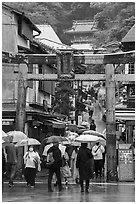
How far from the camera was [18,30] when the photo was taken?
26125mm

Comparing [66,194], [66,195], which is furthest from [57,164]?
[66,195]

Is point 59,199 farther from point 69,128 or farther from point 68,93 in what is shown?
point 68,93

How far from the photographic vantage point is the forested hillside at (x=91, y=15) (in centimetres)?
4150

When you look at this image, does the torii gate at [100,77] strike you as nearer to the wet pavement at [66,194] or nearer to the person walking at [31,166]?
the wet pavement at [66,194]

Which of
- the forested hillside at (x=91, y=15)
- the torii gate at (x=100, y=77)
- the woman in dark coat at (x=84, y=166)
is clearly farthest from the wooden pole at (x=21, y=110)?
the forested hillside at (x=91, y=15)

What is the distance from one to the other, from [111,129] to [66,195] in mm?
6472

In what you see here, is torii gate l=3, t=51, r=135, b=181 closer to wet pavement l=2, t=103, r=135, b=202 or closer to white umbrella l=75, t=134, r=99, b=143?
white umbrella l=75, t=134, r=99, b=143

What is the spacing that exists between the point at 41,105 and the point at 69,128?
7.89 ft

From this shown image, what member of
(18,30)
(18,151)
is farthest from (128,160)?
(18,30)

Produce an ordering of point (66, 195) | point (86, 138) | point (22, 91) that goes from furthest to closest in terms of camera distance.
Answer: point (22, 91) → point (86, 138) → point (66, 195)

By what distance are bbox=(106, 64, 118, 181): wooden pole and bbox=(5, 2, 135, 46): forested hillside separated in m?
18.8

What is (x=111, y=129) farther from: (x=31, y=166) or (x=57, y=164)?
(x=57, y=164)


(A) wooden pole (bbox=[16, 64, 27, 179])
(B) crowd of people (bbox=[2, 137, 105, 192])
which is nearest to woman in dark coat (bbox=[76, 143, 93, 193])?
(B) crowd of people (bbox=[2, 137, 105, 192])

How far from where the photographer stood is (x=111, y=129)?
20.4 meters
